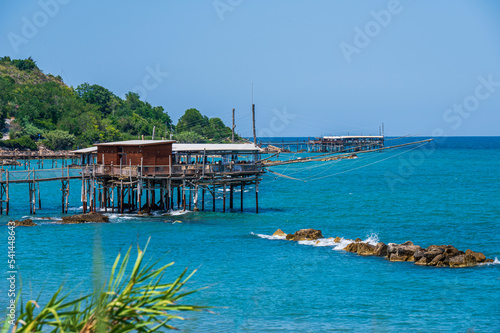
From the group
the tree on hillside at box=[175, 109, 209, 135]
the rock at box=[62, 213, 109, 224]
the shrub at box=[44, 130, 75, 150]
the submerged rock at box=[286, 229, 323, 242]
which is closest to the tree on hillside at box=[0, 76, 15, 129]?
the shrub at box=[44, 130, 75, 150]

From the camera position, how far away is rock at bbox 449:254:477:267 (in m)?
29.9

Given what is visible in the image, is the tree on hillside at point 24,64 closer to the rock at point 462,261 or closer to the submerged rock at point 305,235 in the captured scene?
the submerged rock at point 305,235

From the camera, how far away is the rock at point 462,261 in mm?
29891

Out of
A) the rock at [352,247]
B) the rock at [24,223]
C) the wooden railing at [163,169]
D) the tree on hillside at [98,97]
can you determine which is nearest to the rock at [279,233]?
the rock at [352,247]

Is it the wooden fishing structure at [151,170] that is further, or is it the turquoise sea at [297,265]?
the wooden fishing structure at [151,170]

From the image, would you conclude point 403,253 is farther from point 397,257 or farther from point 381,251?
point 381,251

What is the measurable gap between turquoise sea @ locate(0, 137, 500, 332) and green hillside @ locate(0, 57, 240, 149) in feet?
205

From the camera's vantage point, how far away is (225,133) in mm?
167625

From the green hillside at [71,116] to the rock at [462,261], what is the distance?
268 ft

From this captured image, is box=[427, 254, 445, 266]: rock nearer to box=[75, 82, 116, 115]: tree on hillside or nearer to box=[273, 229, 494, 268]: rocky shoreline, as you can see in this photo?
box=[273, 229, 494, 268]: rocky shoreline

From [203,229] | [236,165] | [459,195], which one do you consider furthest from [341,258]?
[459,195]

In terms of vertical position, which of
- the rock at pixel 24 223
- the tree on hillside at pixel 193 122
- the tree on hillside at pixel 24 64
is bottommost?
the rock at pixel 24 223

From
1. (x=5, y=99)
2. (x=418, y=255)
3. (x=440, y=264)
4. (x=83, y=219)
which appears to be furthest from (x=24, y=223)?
(x=5, y=99)

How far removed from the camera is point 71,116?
133 meters
